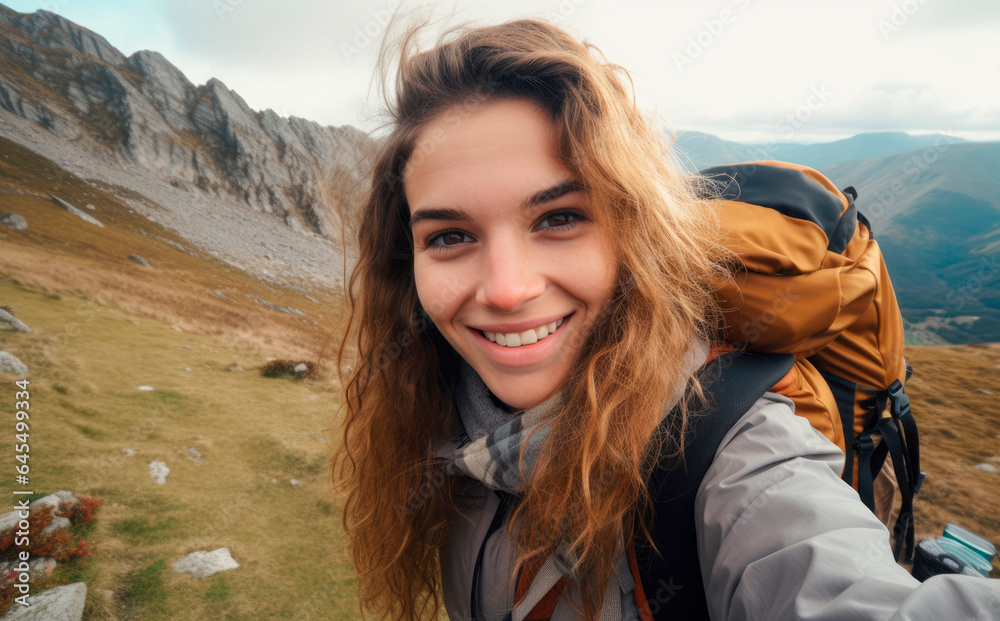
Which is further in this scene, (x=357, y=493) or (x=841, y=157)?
(x=841, y=157)

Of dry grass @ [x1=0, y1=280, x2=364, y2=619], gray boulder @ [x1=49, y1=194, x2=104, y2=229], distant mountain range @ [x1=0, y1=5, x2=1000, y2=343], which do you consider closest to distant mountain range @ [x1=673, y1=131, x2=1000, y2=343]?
distant mountain range @ [x1=0, y1=5, x2=1000, y2=343]

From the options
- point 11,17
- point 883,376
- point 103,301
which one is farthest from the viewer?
point 11,17

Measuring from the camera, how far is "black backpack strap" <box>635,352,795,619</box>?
4.22 ft

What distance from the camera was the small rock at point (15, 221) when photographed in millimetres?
4496

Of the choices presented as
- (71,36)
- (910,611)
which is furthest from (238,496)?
(71,36)

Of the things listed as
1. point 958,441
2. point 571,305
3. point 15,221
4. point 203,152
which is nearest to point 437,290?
point 571,305

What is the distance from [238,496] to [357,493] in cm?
100

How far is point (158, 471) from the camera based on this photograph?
265 cm

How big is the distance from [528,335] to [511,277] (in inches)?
9.7

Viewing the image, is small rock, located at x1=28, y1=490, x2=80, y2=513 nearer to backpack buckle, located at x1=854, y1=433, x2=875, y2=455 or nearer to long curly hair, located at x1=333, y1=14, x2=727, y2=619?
long curly hair, located at x1=333, y1=14, x2=727, y2=619

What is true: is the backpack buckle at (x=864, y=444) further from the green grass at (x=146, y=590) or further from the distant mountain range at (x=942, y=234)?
the distant mountain range at (x=942, y=234)

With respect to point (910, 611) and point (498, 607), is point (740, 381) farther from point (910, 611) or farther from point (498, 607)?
point (498, 607)

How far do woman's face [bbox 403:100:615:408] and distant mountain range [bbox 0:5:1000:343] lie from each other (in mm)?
811

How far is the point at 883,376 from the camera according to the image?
1.80 metres
